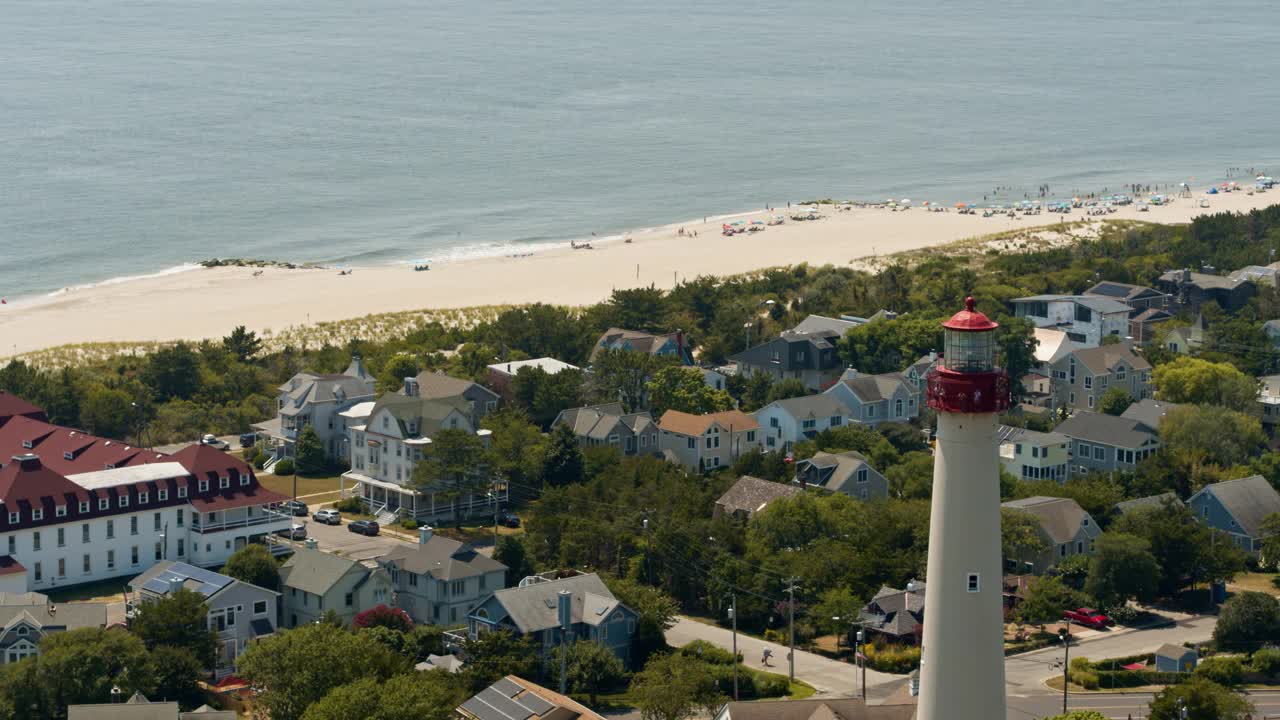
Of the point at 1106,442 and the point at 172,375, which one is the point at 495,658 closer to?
the point at 1106,442

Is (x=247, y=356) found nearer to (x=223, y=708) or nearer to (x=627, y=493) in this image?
(x=627, y=493)

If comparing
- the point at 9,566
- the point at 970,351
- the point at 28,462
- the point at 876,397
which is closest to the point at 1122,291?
the point at 876,397

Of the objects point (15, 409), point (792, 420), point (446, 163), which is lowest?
point (792, 420)

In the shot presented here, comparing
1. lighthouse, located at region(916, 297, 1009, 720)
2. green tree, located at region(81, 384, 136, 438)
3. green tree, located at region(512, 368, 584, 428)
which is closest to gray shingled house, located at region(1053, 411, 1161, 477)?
green tree, located at region(512, 368, 584, 428)

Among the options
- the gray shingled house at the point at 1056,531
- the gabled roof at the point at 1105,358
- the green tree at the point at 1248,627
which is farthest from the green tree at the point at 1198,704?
the gabled roof at the point at 1105,358

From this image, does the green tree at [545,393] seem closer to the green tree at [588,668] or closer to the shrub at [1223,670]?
the green tree at [588,668]

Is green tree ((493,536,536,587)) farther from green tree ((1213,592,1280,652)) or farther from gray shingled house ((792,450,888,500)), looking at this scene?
green tree ((1213,592,1280,652))
